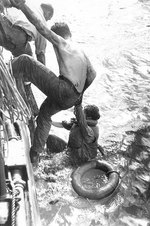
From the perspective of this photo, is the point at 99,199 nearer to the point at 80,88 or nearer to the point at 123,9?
the point at 80,88

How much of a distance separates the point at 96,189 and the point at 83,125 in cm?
102

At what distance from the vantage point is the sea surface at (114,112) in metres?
5.34

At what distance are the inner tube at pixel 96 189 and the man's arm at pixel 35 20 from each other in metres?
2.13

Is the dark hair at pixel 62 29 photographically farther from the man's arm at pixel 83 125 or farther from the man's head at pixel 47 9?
the man's head at pixel 47 9

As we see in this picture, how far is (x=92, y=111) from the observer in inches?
234

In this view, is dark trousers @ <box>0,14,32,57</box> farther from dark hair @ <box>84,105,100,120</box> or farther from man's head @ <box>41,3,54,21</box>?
dark hair @ <box>84,105,100,120</box>

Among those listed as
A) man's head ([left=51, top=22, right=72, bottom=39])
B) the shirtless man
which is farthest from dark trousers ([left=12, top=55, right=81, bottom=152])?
man's head ([left=51, top=22, right=72, bottom=39])

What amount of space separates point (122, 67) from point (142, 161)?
3.95 meters

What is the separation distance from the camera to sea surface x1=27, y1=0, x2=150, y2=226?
210 inches

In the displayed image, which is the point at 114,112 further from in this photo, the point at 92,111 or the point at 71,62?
the point at 71,62

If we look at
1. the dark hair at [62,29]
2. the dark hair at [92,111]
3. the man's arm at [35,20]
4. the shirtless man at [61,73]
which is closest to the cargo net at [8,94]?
the man's arm at [35,20]

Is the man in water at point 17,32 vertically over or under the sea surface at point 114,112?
over

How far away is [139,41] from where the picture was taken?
10945mm

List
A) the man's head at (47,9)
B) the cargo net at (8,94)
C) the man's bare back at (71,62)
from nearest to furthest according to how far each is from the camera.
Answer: the cargo net at (8,94) → the man's bare back at (71,62) → the man's head at (47,9)
